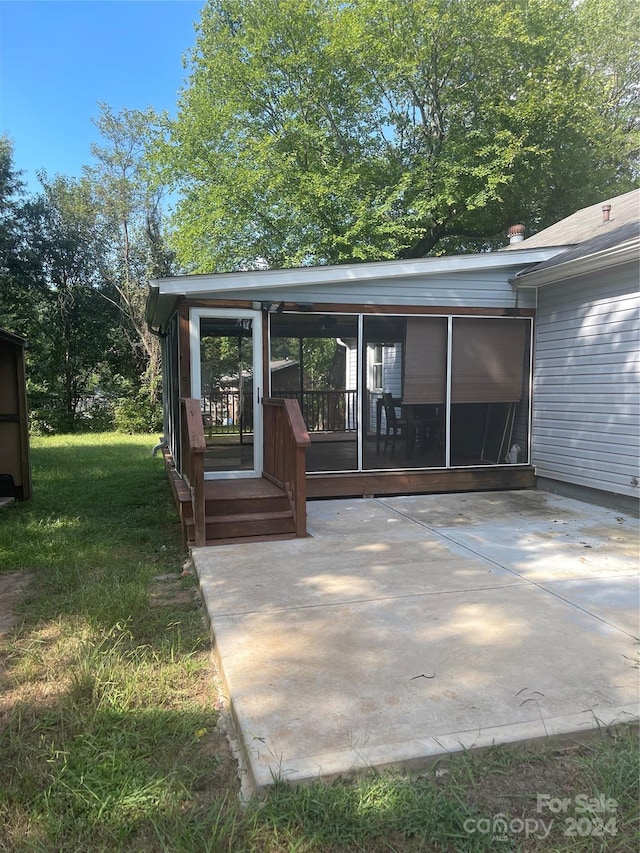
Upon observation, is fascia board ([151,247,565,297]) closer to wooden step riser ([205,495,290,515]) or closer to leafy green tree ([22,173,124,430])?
wooden step riser ([205,495,290,515])

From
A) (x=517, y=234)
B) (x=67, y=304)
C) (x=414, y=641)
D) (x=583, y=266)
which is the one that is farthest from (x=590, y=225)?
(x=67, y=304)

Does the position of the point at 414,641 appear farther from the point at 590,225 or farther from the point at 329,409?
the point at 590,225

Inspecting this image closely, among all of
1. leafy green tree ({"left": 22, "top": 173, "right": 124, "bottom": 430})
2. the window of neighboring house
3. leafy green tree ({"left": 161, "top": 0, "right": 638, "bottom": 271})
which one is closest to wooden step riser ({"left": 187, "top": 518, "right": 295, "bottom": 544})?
the window of neighboring house

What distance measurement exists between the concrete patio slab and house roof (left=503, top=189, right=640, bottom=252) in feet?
12.5

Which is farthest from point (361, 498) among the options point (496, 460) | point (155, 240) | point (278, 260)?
point (155, 240)

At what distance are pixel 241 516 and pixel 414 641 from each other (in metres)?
2.43

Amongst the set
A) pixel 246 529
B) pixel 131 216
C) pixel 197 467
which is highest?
pixel 131 216

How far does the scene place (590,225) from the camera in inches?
296

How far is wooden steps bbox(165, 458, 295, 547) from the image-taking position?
479cm

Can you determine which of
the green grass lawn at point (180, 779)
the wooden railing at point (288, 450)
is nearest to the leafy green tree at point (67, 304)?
the wooden railing at point (288, 450)

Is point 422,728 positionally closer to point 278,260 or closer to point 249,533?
point 249,533

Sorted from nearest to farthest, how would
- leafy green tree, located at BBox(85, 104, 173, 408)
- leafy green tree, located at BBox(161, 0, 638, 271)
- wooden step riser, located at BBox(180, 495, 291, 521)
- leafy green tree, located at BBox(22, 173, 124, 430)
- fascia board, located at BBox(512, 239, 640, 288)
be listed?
1. wooden step riser, located at BBox(180, 495, 291, 521)
2. fascia board, located at BBox(512, 239, 640, 288)
3. leafy green tree, located at BBox(161, 0, 638, 271)
4. leafy green tree, located at BBox(22, 173, 124, 430)
5. leafy green tree, located at BBox(85, 104, 173, 408)

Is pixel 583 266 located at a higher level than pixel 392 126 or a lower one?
lower

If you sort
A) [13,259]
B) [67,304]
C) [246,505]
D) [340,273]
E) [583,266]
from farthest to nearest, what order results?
[67,304] → [13,259] → [340,273] → [583,266] → [246,505]
